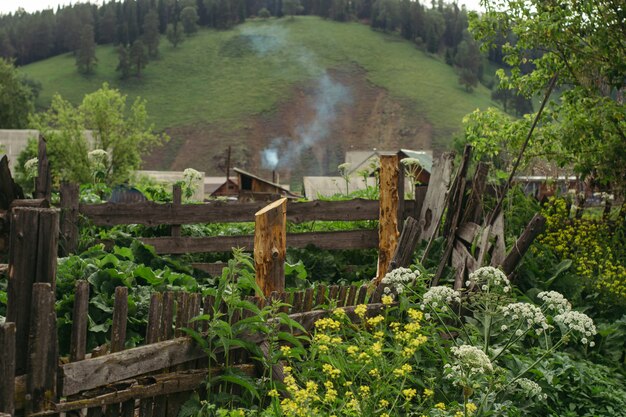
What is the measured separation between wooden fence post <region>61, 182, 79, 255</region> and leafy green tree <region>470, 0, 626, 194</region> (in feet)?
24.0

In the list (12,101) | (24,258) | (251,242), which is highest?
(24,258)

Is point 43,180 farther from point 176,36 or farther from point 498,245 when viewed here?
point 176,36

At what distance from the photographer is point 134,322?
7.02 m

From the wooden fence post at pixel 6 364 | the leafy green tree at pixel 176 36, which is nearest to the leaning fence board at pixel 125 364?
the wooden fence post at pixel 6 364

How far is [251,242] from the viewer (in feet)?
39.3

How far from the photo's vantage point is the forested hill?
432 feet

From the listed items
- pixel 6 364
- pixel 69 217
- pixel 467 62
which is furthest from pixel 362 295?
pixel 467 62

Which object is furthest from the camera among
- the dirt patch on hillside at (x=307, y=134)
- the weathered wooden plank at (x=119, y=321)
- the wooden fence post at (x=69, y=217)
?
the dirt patch on hillside at (x=307, y=134)

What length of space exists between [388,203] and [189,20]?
175 meters

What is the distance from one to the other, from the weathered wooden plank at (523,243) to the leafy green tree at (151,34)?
6167 inches

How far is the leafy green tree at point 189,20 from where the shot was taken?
590 ft

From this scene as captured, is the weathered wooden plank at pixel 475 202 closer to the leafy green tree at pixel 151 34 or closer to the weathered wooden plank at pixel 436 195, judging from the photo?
the weathered wooden plank at pixel 436 195

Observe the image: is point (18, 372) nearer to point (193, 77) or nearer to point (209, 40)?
point (193, 77)

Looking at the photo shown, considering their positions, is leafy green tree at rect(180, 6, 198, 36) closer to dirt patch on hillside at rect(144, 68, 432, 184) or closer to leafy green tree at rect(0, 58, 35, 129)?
dirt patch on hillside at rect(144, 68, 432, 184)
